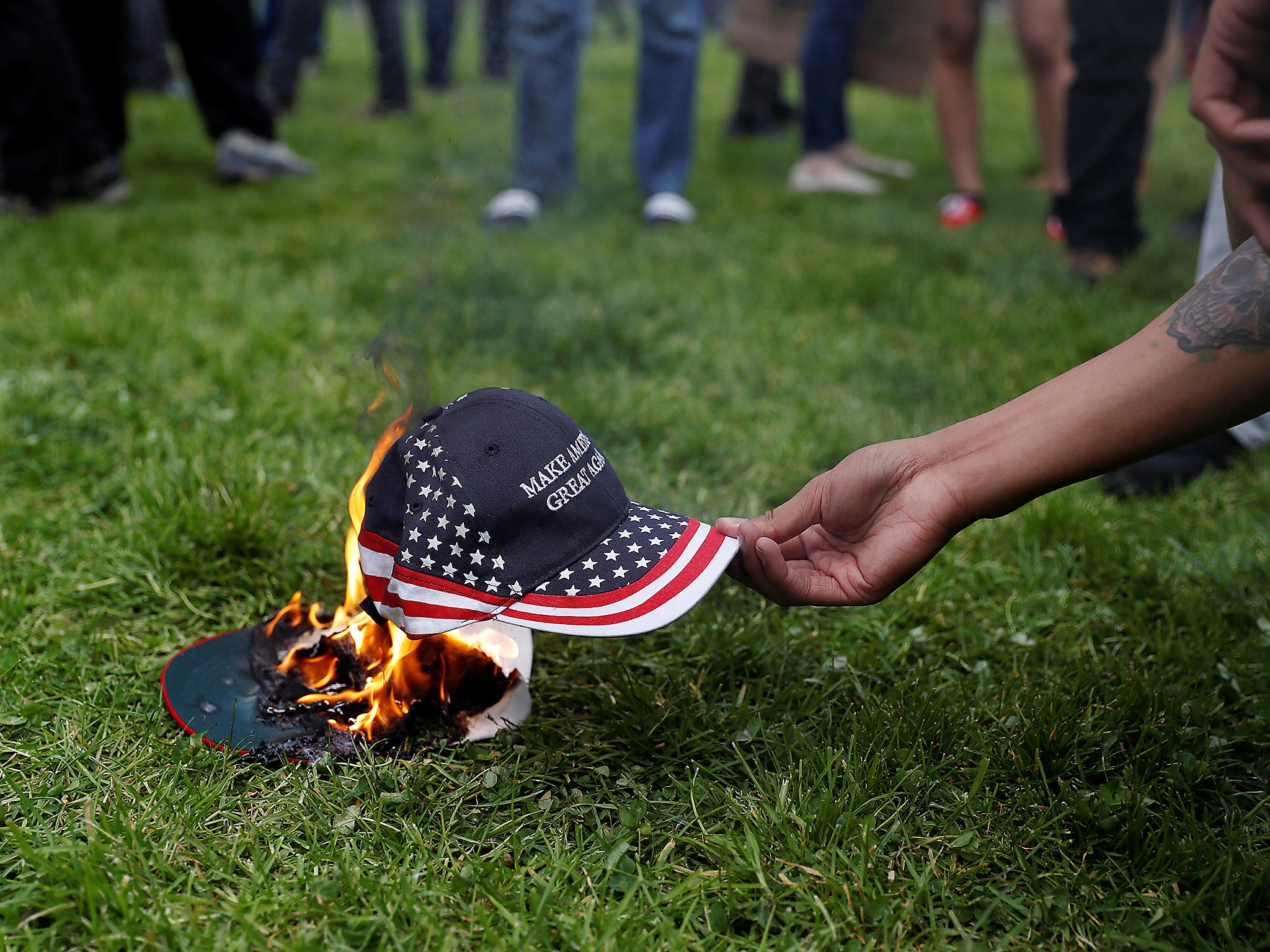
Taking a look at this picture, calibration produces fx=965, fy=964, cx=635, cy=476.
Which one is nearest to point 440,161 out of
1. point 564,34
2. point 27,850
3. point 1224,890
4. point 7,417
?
point 564,34

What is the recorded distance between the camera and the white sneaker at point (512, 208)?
4.33m

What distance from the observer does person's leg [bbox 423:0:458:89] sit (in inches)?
234

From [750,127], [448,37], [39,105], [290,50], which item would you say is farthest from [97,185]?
[750,127]

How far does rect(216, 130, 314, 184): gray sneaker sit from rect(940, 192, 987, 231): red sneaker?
11.5 feet

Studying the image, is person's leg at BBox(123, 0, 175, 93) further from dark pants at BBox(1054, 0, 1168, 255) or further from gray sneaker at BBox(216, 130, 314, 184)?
dark pants at BBox(1054, 0, 1168, 255)

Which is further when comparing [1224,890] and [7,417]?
[7,417]

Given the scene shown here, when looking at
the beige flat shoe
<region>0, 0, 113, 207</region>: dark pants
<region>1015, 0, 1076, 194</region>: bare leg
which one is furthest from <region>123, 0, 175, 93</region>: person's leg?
<region>1015, 0, 1076, 194</region>: bare leg

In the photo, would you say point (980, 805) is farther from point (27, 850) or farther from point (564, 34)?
point (564, 34)

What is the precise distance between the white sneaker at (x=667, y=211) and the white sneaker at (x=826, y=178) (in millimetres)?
1071

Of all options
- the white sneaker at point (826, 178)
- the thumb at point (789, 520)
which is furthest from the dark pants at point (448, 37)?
the white sneaker at point (826, 178)

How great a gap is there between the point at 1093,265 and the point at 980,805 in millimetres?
3254

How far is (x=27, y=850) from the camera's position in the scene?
1267mm

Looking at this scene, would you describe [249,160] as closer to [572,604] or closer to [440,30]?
[440,30]

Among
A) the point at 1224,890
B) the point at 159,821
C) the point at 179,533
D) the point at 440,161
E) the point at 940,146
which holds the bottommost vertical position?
the point at 940,146
